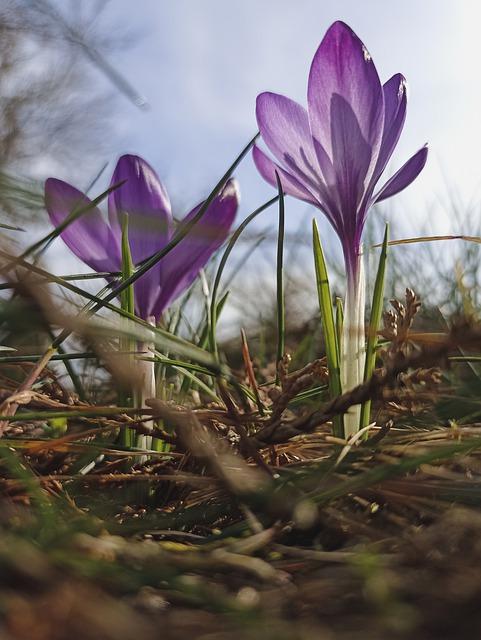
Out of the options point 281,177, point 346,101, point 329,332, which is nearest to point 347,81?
point 346,101

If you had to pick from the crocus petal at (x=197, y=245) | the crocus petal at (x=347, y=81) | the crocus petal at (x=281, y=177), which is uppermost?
the crocus petal at (x=347, y=81)

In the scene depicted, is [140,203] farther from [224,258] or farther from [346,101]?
[346,101]

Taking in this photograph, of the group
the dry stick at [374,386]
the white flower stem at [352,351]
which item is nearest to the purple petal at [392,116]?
the white flower stem at [352,351]

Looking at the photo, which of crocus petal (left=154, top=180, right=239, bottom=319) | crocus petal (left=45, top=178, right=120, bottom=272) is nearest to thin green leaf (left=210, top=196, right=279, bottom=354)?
crocus petal (left=154, top=180, right=239, bottom=319)

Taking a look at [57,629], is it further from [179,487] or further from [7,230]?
[7,230]

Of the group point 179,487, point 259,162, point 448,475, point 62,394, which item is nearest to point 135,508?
point 179,487

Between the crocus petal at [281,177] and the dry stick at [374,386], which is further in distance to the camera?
the crocus petal at [281,177]

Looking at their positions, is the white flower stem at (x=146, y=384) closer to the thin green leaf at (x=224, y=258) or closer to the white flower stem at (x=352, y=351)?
the thin green leaf at (x=224, y=258)
